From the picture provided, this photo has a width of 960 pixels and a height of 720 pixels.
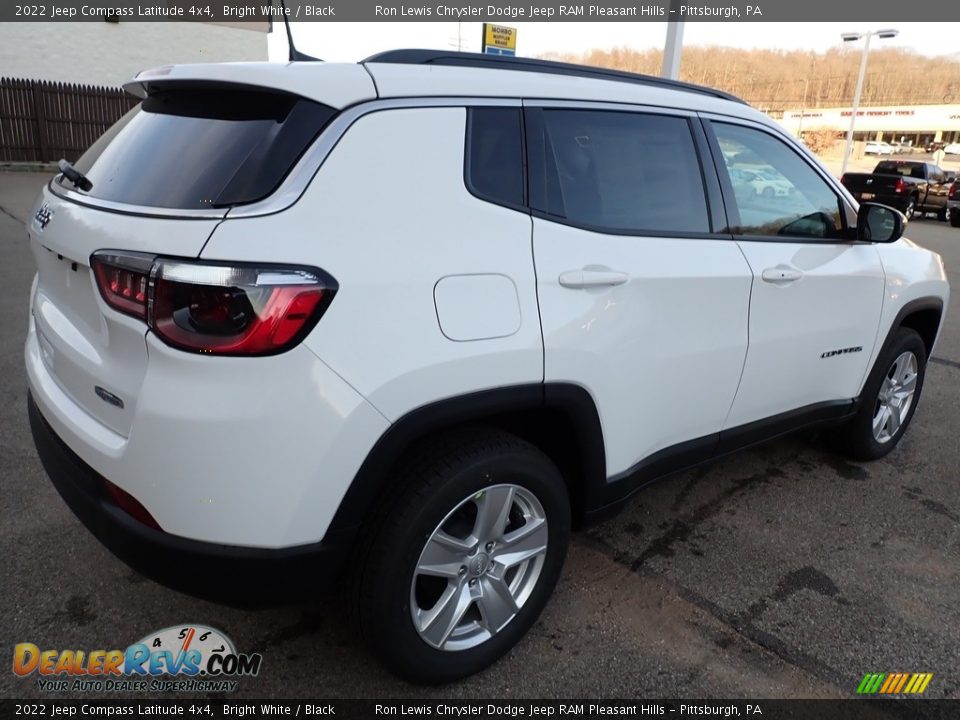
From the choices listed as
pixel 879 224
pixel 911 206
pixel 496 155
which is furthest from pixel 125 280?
pixel 911 206

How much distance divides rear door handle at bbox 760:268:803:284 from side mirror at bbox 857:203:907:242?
22.7 inches

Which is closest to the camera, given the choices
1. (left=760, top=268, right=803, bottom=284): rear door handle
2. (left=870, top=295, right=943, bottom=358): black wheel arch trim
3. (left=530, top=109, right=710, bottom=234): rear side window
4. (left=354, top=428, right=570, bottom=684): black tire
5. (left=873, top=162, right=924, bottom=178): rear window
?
(left=354, top=428, right=570, bottom=684): black tire

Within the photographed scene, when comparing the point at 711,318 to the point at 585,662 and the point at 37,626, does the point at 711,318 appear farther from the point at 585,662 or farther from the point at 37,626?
the point at 37,626

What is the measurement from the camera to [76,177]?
7.27 ft

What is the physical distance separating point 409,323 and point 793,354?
198 centimetres

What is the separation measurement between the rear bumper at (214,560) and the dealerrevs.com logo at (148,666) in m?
0.54

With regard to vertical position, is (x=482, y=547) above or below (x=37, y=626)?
above

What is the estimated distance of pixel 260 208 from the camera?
5.58 feet

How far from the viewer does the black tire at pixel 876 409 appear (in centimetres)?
368

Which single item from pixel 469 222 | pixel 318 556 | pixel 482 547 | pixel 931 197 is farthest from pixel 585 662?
pixel 931 197

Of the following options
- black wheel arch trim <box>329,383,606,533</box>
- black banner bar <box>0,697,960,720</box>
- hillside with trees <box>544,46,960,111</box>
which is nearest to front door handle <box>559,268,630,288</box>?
black wheel arch trim <box>329,383,606,533</box>

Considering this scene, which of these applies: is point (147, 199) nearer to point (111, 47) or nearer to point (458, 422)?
point (458, 422)

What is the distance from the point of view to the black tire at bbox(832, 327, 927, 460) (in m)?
3.68

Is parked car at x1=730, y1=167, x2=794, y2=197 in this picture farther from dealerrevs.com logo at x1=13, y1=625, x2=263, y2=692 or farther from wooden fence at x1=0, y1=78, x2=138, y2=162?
wooden fence at x1=0, y1=78, x2=138, y2=162
